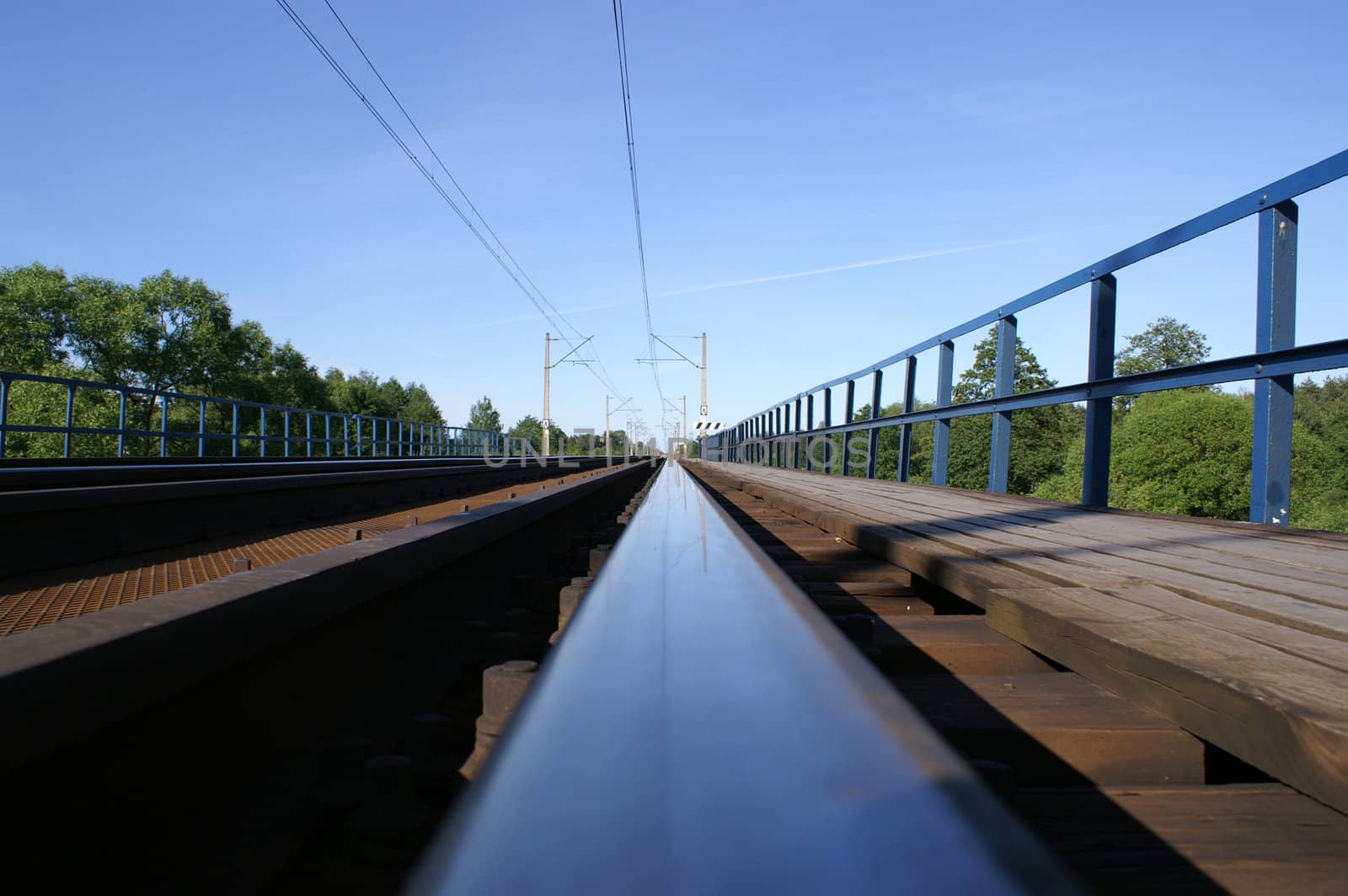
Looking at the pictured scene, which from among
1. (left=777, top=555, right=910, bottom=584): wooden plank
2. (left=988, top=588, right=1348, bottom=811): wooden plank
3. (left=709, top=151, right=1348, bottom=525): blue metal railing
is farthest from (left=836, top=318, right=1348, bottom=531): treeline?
(left=988, top=588, right=1348, bottom=811): wooden plank

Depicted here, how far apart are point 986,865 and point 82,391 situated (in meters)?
61.0

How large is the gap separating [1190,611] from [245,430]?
79.5 meters

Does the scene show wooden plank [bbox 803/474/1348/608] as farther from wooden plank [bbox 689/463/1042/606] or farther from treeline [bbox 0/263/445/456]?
treeline [bbox 0/263/445/456]

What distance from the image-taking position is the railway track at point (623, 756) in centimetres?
52

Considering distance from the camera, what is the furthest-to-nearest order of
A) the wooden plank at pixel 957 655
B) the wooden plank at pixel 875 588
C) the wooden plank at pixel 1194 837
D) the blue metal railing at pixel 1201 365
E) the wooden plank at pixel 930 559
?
the blue metal railing at pixel 1201 365
the wooden plank at pixel 875 588
the wooden plank at pixel 930 559
the wooden plank at pixel 957 655
the wooden plank at pixel 1194 837

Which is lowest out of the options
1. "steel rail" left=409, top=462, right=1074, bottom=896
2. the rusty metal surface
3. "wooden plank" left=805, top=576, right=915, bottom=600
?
the rusty metal surface

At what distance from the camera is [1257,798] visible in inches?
44.4

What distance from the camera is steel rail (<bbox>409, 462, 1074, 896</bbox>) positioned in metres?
0.48

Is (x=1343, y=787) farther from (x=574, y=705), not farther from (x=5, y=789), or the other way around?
(x=5, y=789)

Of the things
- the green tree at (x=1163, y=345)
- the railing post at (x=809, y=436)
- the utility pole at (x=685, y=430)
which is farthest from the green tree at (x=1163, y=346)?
the railing post at (x=809, y=436)

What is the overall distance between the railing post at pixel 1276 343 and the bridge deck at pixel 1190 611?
0.27 m

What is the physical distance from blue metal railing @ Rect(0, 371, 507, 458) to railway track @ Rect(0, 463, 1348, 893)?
28.7 feet

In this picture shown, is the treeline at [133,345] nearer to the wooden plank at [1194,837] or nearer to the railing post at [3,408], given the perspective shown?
the railing post at [3,408]

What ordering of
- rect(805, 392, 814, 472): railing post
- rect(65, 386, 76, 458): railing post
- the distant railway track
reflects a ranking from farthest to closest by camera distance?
rect(805, 392, 814, 472): railing post → rect(65, 386, 76, 458): railing post → the distant railway track
